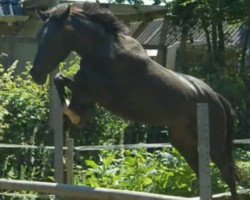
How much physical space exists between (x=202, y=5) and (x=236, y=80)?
140cm

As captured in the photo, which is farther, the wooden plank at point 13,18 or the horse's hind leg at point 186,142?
the wooden plank at point 13,18

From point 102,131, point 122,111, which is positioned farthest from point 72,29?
point 102,131

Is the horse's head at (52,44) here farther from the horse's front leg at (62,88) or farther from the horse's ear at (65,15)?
the horse's front leg at (62,88)

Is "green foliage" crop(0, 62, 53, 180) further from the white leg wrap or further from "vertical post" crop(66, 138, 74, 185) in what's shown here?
the white leg wrap

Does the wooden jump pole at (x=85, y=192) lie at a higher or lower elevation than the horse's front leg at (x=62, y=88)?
lower

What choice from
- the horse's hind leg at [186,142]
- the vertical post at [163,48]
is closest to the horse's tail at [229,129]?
the horse's hind leg at [186,142]

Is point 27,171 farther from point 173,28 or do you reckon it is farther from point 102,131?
point 173,28

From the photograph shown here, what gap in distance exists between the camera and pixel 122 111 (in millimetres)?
5422

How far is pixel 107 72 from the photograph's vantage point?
5.39 meters

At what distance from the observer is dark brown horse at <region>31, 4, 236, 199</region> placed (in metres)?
5.38

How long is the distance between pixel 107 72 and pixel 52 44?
0.46 metres

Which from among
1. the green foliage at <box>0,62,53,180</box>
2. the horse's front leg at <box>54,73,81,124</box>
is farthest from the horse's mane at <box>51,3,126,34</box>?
the green foliage at <box>0,62,53,180</box>

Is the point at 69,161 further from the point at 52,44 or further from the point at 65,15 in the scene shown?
the point at 65,15

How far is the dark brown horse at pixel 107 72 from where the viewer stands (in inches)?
212
